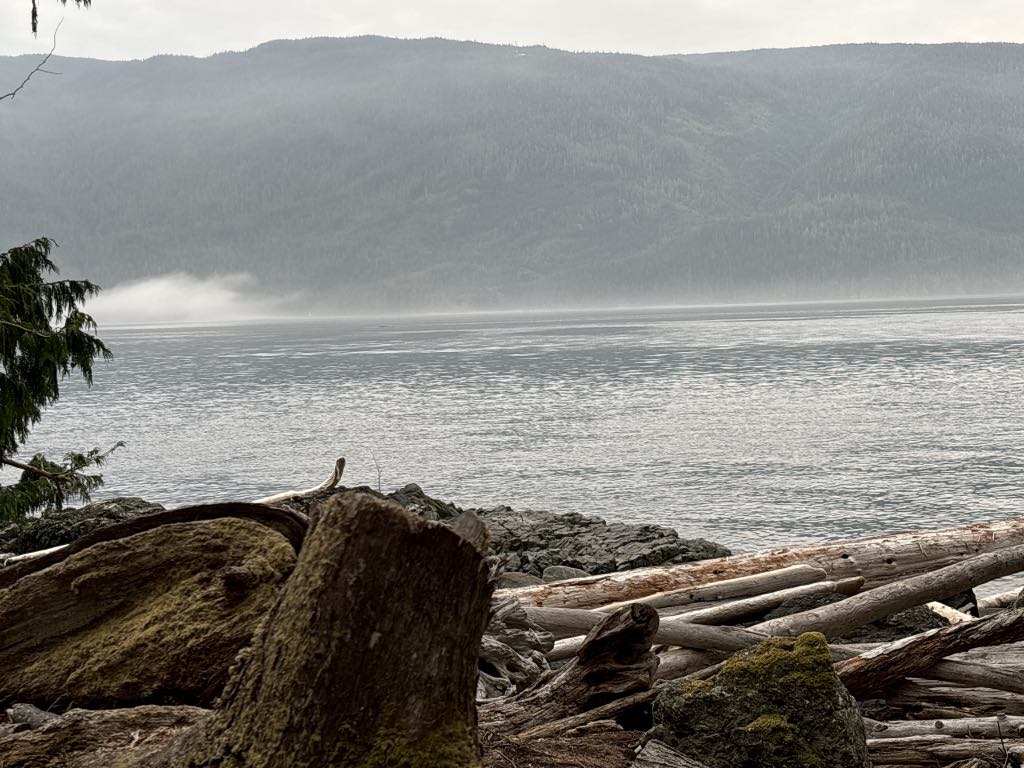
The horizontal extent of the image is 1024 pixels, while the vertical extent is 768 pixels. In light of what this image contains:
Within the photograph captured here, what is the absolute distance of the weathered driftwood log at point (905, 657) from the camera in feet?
21.6

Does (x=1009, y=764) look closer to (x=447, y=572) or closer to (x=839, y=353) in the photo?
(x=447, y=572)

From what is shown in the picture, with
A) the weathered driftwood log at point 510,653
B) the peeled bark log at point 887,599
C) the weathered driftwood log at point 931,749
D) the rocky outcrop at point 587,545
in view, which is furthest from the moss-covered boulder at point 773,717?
the rocky outcrop at point 587,545

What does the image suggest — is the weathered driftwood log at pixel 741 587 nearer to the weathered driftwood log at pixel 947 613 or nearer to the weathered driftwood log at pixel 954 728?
the weathered driftwood log at pixel 947 613

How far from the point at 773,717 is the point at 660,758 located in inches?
24.7

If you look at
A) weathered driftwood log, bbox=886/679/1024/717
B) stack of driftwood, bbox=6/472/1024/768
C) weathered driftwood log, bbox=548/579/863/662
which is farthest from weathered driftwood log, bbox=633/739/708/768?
weathered driftwood log, bbox=548/579/863/662

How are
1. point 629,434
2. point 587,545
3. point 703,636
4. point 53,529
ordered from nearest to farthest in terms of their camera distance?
point 703,636, point 53,529, point 587,545, point 629,434

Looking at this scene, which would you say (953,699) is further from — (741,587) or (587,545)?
Answer: (587,545)

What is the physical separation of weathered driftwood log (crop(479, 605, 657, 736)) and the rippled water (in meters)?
22.3

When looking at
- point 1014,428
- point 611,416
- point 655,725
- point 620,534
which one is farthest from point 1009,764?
point 611,416

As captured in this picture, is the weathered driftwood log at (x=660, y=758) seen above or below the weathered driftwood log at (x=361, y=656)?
below

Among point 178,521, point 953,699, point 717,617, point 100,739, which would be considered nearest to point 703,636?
point 717,617

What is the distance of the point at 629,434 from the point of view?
177 feet

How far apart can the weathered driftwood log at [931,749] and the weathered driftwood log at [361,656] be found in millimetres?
2832

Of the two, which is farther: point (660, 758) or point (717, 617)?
point (717, 617)
